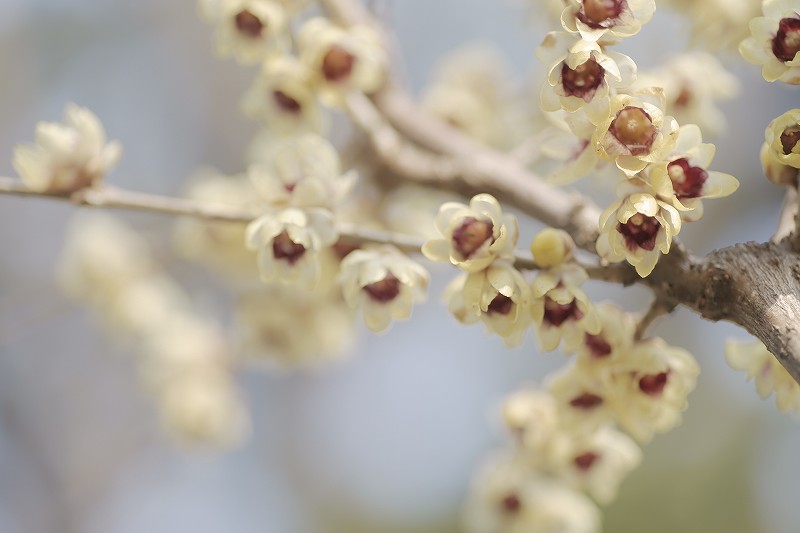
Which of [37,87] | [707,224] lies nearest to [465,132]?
[707,224]

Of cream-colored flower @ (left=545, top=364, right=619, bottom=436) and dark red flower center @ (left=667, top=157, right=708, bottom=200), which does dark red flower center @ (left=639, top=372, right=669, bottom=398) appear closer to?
cream-colored flower @ (left=545, top=364, right=619, bottom=436)

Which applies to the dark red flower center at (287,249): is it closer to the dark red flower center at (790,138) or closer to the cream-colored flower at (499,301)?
the cream-colored flower at (499,301)

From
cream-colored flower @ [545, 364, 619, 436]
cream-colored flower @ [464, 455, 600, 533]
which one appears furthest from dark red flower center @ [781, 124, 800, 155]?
cream-colored flower @ [464, 455, 600, 533]

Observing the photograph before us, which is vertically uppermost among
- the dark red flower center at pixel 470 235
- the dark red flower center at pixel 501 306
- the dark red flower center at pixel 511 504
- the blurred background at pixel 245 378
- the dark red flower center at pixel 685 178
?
the blurred background at pixel 245 378

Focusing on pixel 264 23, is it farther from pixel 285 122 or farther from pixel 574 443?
pixel 574 443

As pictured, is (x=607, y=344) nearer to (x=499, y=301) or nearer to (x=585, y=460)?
(x=499, y=301)

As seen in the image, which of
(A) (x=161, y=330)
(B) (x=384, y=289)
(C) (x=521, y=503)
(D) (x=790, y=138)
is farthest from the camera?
(A) (x=161, y=330)

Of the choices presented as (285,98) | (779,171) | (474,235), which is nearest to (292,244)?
(474,235)

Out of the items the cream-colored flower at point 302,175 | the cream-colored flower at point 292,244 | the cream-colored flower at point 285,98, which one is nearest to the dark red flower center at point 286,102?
the cream-colored flower at point 285,98
